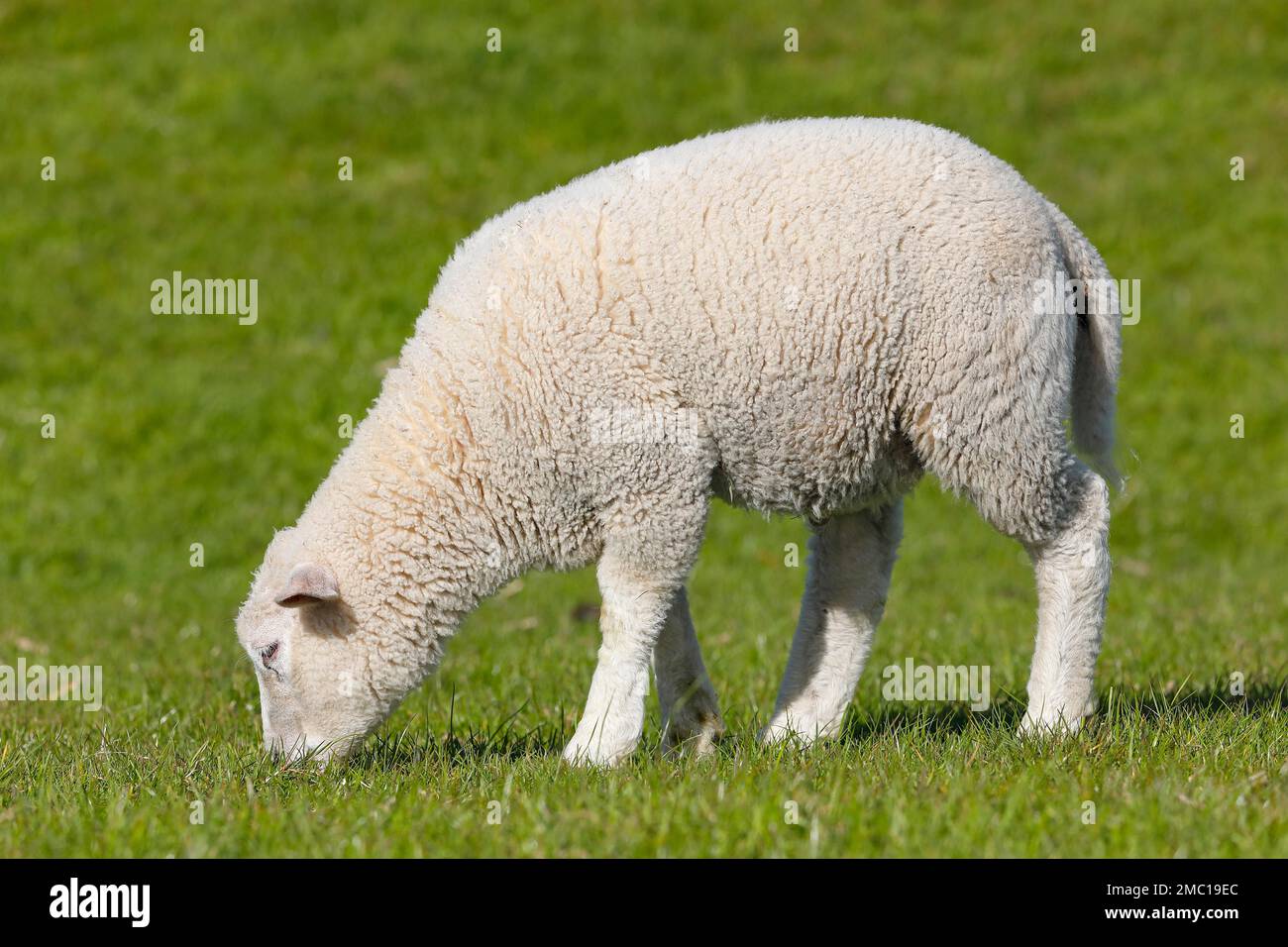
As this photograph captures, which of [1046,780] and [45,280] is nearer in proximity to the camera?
[1046,780]

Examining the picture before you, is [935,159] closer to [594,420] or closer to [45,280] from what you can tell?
[594,420]

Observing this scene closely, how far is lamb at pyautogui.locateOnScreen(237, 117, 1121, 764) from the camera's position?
457 centimetres

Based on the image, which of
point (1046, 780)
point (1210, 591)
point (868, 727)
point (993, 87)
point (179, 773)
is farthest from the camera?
point (993, 87)

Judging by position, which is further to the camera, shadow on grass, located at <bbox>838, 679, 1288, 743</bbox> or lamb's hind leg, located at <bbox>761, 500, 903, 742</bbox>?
lamb's hind leg, located at <bbox>761, 500, 903, 742</bbox>

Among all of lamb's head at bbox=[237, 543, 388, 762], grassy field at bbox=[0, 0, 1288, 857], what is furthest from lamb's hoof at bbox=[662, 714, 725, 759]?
lamb's head at bbox=[237, 543, 388, 762]

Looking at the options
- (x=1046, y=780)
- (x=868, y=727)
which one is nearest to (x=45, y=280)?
(x=868, y=727)

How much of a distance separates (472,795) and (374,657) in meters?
0.77

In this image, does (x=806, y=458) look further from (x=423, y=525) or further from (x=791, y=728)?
(x=423, y=525)

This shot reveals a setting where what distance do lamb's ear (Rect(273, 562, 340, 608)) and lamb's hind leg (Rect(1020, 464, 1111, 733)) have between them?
2201 mm

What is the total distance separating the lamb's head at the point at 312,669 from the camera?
4.77 meters

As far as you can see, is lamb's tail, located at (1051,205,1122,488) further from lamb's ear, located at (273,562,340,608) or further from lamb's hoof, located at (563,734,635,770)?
lamb's ear, located at (273,562,340,608)

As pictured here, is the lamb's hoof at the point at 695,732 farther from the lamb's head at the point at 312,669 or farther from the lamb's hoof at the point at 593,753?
the lamb's head at the point at 312,669

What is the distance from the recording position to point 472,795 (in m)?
4.15

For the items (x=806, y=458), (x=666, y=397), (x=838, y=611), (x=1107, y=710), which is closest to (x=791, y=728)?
(x=838, y=611)
